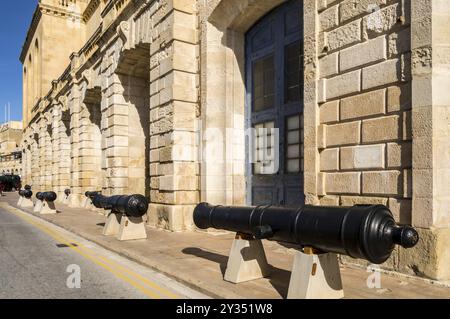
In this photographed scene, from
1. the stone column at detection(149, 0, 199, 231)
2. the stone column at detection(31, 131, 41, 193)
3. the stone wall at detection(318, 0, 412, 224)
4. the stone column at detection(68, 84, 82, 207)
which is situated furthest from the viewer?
the stone column at detection(31, 131, 41, 193)

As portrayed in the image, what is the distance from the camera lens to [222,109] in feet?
32.8

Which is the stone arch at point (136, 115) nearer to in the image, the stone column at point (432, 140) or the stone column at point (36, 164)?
the stone column at point (432, 140)

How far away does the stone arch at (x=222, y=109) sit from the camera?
9.88 meters

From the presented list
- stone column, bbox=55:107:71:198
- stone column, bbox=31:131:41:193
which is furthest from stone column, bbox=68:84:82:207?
stone column, bbox=31:131:41:193

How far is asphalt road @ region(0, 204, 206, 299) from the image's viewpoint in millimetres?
4891

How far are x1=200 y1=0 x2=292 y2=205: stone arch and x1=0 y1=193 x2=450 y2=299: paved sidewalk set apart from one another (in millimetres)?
1321

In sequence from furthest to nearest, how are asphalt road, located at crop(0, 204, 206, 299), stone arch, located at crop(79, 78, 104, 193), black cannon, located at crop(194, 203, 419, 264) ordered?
stone arch, located at crop(79, 78, 104, 193) → asphalt road, located at crop(0, 204, 206, 299) → black cannon, located at crop(194, 203, 419, 264)

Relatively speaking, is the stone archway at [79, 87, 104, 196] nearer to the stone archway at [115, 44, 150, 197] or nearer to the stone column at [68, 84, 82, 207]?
the stone column at [68, 84, 82, 207]

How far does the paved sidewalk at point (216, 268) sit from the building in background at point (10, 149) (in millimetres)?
69676

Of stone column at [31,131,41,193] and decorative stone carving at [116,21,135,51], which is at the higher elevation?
decorative stone carving at [116,21,135,51]

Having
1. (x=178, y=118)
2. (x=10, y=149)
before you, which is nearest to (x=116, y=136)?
(x=178, y=118)
